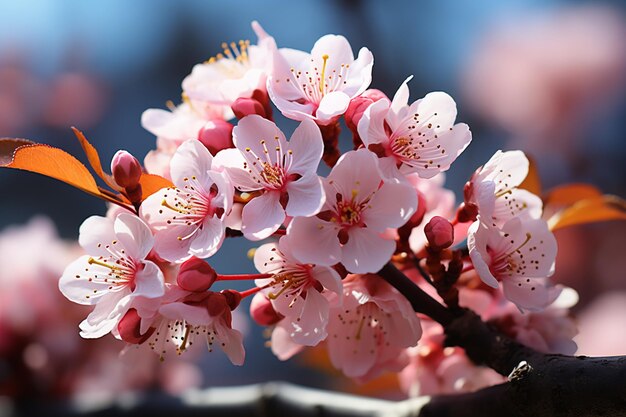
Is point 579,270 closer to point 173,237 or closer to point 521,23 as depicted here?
point 521,23

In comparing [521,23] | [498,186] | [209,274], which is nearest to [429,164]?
[498,186]

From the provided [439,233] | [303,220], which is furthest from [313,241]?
[439,233]

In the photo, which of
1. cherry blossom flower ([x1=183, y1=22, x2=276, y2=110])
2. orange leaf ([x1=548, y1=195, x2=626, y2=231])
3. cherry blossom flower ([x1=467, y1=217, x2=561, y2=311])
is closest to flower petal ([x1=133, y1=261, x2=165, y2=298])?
cherry blossom flower ([x1=183, y1=22, x2=276, y2=110])

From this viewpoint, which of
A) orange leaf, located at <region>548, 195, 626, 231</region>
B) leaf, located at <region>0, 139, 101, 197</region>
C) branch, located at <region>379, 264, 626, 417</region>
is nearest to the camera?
branch, located at <region>379, 264, 626, 417</region>

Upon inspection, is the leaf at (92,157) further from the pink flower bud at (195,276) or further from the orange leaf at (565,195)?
the orange leaf at (565,195)

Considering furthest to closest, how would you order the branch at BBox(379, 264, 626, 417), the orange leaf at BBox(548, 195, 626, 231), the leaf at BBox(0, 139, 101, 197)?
the orange leaf at BBox(548, 195, 626, 231) → the leaf at BBox(0, 139, 101, 197) → the branch at BBox(379, 264, 626, 417)

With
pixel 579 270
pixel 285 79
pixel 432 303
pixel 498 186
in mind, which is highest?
pixel 285 79

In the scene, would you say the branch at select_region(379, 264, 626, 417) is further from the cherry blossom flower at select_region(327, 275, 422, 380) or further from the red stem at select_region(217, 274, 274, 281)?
the red stem at select_region(217, 274, 274, 281)

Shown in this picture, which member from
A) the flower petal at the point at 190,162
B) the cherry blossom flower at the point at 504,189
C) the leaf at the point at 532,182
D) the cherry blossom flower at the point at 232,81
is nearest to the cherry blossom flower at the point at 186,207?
the flower petal at the point at 190,162
